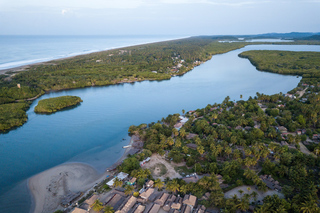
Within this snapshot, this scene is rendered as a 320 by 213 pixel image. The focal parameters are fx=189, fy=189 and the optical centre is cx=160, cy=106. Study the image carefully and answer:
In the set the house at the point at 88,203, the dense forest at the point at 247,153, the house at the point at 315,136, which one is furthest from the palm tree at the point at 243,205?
the house at the point at 315,136

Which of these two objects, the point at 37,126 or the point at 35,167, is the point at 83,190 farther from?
the point at 37,126

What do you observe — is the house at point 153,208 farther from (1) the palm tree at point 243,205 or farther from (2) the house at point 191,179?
(1) the palm tree at point 243,205

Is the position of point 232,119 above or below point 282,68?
below

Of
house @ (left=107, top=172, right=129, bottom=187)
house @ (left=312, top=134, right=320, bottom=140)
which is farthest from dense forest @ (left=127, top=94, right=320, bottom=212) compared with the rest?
house @ (left=107, top=172, right=129, bottom=187)

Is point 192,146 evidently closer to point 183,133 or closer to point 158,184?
point 183,133

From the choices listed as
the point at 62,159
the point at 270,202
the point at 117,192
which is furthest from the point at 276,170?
the point at 62,159

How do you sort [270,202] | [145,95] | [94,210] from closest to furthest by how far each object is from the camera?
[270,202] → [94,210] → [145,95]

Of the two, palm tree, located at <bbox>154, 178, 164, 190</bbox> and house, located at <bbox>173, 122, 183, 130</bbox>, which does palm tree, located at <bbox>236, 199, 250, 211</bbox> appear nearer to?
palm tree, located at <bbox>154, 178, 164, 190</bbox>
